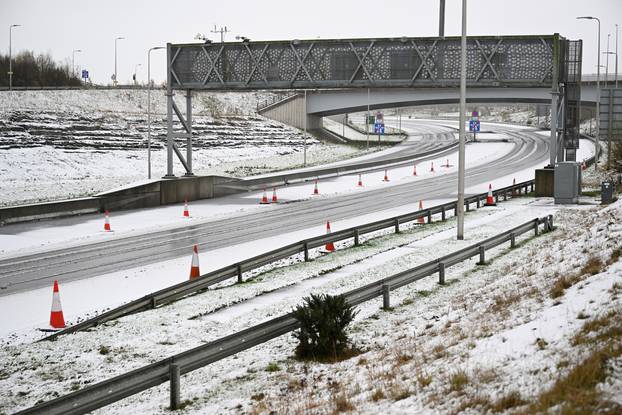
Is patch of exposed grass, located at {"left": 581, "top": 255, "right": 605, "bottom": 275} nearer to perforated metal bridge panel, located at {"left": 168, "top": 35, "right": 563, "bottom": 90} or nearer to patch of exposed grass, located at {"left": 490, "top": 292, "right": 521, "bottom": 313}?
patch of exposed grass, located at {"left": 490, "top": 292, "right": 521, "bottom": 313}

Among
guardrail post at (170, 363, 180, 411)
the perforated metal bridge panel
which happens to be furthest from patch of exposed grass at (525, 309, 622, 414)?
the perforated metal bridge panel

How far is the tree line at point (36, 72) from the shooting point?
8756 centimetres

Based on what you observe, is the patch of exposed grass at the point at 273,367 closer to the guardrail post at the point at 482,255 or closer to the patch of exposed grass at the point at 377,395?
the patch of exposed grass at the point at 377,395

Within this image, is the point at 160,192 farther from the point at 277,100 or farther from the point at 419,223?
the point at 277,100

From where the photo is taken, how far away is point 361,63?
126 ft

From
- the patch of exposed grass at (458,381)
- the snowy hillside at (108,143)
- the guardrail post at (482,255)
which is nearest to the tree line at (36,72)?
the snowy hillside at (108,143)

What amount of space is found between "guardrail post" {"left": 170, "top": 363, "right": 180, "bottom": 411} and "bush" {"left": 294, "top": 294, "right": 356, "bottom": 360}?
2.59m

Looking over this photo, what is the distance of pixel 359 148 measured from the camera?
8875cm

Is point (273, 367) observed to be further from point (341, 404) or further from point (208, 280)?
point (208, 280)

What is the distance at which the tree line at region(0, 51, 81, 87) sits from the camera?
287 ft

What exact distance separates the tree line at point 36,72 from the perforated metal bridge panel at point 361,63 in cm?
5384

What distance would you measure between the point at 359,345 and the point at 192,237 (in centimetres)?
1513

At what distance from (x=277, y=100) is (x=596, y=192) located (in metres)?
64.5

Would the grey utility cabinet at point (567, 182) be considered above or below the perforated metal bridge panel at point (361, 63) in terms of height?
below
